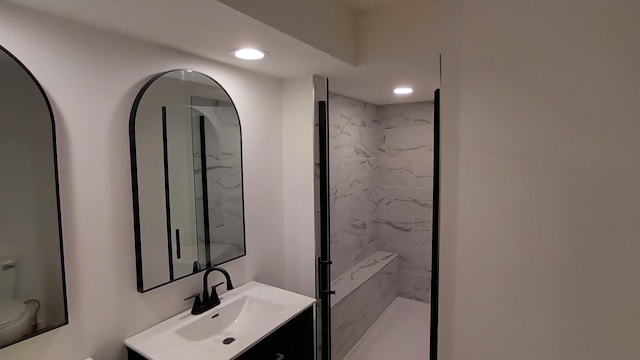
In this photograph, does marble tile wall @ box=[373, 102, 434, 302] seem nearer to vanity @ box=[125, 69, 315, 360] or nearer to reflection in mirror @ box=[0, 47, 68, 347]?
vanity @ box=[125, 69, 315, 360]

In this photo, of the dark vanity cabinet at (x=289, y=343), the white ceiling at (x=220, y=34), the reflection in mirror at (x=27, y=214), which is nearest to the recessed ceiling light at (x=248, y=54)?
the white ceiling at (x=220, y=34)

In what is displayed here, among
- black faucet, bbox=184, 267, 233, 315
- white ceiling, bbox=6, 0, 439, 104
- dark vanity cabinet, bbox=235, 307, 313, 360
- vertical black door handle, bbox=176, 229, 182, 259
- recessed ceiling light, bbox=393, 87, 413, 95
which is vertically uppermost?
recessed ceiling light, bbox=393, 87, 413, 95

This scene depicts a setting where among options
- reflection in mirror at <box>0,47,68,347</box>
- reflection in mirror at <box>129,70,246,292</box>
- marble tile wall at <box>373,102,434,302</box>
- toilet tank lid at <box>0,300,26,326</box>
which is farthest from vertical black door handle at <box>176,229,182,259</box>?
marble tile wall at <box>373,102,434,302</box>

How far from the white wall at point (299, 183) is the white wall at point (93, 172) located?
74 cm

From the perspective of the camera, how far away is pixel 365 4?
1771 mm

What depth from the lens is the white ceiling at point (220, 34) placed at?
1110 mm

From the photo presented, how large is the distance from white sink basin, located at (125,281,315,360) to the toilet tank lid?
434mm

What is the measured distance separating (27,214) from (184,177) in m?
0.63

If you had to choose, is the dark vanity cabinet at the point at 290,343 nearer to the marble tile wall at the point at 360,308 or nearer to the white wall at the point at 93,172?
the white wall at the point at 93,172

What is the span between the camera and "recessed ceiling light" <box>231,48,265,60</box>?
1.59 metres

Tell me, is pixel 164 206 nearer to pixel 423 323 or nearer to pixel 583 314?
pixel 583 314

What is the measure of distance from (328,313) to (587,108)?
186cm

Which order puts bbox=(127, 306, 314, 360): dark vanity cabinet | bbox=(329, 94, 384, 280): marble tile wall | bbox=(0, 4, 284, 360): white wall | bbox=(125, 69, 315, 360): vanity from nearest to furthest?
1. bbox=(0, 4, 284, 360): white wall
2. bbox=(125, 69, 315, 360): vanity
3. bbox=(127, 306, 314, 360): dark vanity cabinet
4. bbox=(329, 94, 384, 280): marble tile wall

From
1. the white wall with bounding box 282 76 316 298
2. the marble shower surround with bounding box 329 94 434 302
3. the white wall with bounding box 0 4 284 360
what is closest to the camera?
the white wall with bounding box 0 4 284 360
